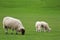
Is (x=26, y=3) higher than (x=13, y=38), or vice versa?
(x=26, y=3)

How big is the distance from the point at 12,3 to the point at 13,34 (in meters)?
18.6

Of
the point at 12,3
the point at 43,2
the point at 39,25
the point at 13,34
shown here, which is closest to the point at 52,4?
the point at 43,2

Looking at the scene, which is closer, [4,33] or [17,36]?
[17,36]

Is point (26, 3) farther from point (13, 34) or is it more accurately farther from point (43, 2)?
point (13, 34)

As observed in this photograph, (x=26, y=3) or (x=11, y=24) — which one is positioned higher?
(x=26, y=3)

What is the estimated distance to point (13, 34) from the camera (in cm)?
1026

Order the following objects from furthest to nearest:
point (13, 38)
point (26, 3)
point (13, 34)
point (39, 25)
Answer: point (26, 3) → point (39, 25) → point (13, 34) → point (13, 38)

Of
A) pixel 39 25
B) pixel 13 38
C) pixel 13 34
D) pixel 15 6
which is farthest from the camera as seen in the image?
pixel 15 6

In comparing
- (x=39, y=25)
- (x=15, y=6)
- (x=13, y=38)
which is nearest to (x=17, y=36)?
(x=13, y=38)

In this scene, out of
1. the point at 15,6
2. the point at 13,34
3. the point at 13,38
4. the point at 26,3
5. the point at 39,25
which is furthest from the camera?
the point at 26,3

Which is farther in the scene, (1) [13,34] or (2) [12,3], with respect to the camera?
(2) [12,3]

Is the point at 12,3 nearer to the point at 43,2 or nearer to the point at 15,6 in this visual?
the point at 15,6

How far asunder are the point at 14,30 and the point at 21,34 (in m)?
0.55

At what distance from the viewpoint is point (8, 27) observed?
1062 cm
